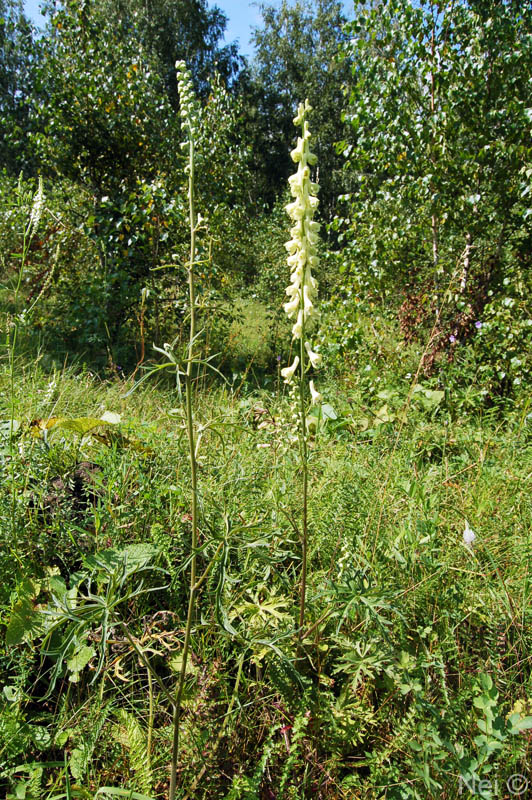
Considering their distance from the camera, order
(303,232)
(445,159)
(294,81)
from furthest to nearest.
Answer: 1. (294,81)
2. (445,159)
3. (303,232)

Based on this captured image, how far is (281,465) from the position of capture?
2346 millimetres

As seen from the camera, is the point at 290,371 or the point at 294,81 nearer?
the point at 290,371

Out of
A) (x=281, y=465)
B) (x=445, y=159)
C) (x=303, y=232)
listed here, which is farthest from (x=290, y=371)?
(x=445, y=159)

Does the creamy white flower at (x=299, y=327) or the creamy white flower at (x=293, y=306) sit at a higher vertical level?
the creamy white flower at (x=293, y=306)

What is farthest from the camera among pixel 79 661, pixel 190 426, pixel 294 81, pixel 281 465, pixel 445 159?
pixel 294 81

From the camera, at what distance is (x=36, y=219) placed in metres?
1.83

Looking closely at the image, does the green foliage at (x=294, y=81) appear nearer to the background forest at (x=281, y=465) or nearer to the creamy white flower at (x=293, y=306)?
the background forest at (x=281, y=465)

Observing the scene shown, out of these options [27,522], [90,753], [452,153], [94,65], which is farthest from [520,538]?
[94,65]

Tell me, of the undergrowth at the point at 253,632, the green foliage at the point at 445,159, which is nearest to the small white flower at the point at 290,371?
the undergrowth at the point at 253,632

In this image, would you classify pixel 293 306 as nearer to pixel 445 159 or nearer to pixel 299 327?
pixel 299 327

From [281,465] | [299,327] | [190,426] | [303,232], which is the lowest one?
[281,465]

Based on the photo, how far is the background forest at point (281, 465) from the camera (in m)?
1.43

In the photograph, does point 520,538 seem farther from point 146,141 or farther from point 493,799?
point 146,141

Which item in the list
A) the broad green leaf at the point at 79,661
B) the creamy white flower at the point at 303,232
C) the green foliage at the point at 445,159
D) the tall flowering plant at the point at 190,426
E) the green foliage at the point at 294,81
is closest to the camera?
the tall flowering plant at the point at 190,426
